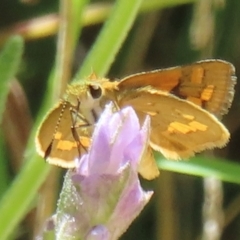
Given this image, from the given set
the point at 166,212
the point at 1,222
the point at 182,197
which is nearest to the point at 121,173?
the point at 1,222

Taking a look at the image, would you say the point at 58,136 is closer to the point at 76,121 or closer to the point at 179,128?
the point at 76,121

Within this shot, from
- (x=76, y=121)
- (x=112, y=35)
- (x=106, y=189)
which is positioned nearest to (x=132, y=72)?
(x=112, y=35)

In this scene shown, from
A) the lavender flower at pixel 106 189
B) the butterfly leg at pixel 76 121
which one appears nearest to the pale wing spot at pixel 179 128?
the butterfly leg at pixel 76 121

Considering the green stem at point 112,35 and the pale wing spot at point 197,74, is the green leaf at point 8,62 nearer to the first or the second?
the green stem at point 112,35

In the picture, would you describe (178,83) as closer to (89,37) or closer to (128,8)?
(128,8)

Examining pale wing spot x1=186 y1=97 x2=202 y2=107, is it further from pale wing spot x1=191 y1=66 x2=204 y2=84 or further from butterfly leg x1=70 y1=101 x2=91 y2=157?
butterfly leg x1=70 y1=101 x2=91 y2=157
